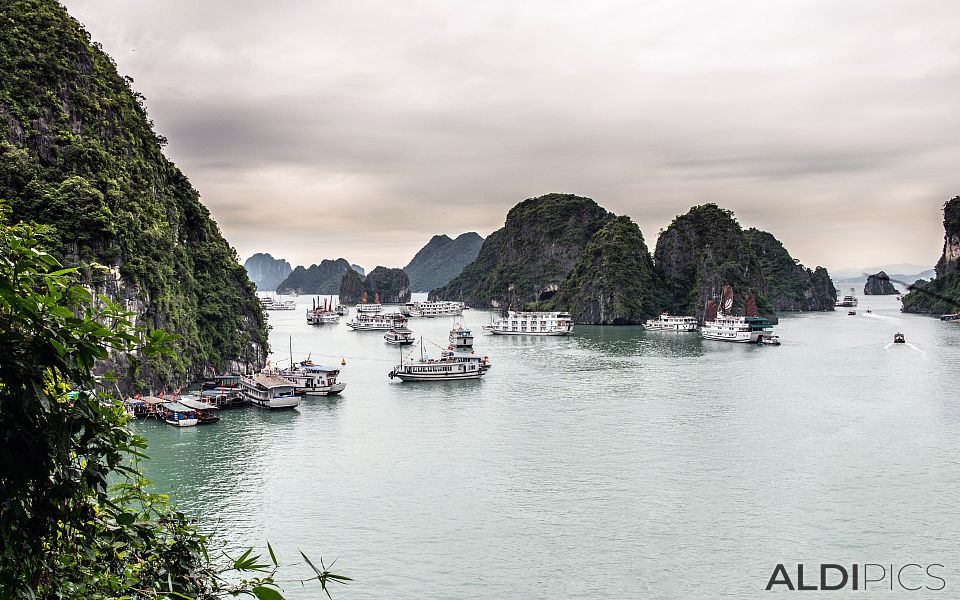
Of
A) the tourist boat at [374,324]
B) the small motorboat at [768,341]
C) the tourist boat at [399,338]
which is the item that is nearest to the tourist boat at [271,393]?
the tourist boat at [399,338]

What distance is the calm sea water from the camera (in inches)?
798

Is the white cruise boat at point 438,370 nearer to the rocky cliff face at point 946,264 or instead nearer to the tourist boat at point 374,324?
the tourist boat at point 374,324

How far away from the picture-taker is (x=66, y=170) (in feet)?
139

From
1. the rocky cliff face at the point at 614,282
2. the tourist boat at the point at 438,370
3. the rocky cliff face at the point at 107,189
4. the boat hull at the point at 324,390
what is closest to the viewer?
the rocky cliff face at the point at 107,189

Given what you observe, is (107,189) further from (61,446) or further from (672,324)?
(672,324)

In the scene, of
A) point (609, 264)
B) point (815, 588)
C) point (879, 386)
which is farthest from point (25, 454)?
point (609, 264)

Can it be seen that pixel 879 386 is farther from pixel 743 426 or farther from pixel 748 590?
pixel 748 590

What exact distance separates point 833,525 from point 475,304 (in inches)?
6749

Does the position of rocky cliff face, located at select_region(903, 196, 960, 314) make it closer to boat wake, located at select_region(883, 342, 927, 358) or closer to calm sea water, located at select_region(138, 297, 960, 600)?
boat wake, located at select_region(883, 342, 927, 358)

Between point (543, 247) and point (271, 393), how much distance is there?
443 feet

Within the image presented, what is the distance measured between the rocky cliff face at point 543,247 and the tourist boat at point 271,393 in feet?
398

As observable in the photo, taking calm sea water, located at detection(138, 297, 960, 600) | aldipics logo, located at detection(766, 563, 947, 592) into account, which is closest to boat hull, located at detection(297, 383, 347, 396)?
calm sea water, located at detection(138, 297, 960, 600)

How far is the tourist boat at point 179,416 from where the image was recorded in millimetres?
37125

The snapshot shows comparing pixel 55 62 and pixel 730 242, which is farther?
pixel 730 242
